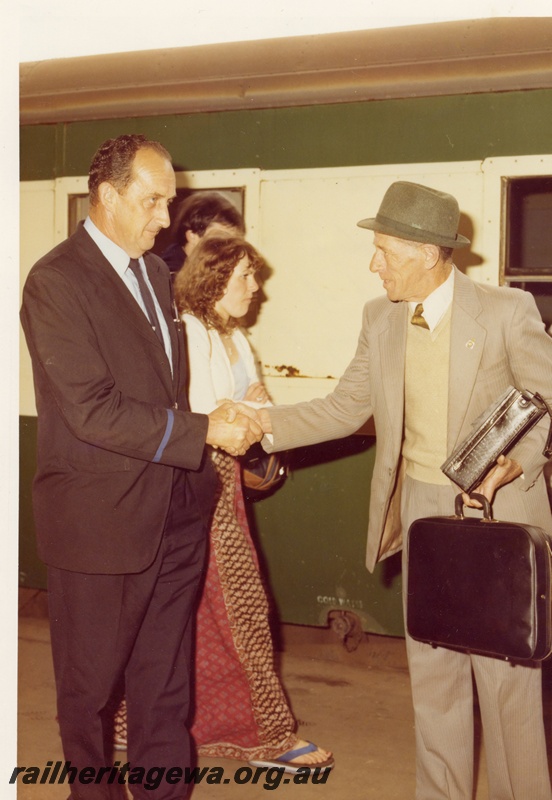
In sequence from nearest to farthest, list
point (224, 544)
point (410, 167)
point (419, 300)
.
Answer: point (419, 300) < point (224, 544) < point (410, 167)

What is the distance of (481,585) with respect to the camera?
2965mm

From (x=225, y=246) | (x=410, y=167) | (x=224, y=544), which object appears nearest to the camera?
(x=224, y=544)

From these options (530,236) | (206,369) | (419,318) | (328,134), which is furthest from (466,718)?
(530,236)

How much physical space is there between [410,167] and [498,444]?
2102mm

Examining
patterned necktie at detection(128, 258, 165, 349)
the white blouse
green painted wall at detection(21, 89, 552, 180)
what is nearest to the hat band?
patterned necktie at detection(128, 258, 165, 349)

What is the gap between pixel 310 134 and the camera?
4809mm

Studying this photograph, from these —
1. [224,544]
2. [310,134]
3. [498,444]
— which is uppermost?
[310,134]

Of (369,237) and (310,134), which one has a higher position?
(310,134)

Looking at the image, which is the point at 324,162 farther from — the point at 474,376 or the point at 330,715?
the point at 330,715

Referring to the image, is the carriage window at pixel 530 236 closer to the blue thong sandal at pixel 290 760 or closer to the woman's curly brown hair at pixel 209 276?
the woman's curly brown hair at pixel 209 276

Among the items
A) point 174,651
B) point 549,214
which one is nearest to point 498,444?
point 174,651

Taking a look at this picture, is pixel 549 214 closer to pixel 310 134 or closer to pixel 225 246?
pixel 310 134

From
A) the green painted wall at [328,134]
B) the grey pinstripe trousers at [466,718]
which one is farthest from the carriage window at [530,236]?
the grey pinstripe trousers at [466,718]

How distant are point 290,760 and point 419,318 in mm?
2011
